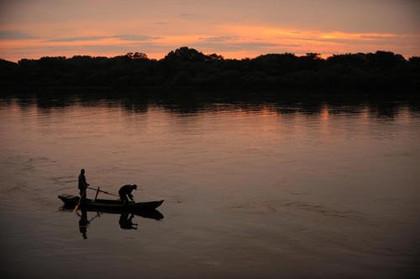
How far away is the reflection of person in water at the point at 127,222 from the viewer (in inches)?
1040

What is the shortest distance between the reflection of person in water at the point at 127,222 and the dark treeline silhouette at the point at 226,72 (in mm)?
112438

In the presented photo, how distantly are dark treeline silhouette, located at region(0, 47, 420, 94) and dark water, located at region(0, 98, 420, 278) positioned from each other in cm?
7269

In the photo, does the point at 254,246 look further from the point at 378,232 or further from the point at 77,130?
the point at 77,130

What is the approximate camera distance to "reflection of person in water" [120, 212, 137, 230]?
2642cm

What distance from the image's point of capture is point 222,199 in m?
31.8

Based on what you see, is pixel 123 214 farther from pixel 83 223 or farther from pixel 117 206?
pixel 83 223

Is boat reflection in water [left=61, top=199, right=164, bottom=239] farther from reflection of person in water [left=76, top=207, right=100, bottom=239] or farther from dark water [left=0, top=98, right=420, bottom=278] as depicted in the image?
dark water [left=0, top=98, right=420, bottom=278]

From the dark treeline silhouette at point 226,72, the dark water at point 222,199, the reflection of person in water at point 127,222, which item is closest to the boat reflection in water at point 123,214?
the reflection of person in water at point 127,222

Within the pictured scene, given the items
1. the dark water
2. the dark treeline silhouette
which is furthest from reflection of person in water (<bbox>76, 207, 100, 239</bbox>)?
the dark treeline silhouette

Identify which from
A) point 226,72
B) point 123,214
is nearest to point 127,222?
point 123,214

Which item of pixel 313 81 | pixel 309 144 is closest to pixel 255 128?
pixel 309 144

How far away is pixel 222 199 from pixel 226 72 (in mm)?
120537

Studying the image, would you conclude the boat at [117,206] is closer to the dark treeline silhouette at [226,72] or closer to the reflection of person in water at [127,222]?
the reflection of person in water at [127,222]

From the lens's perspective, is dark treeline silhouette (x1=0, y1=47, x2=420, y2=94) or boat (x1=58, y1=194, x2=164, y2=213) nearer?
boat (x1=58, y1=194, x2=164, y2=213)
